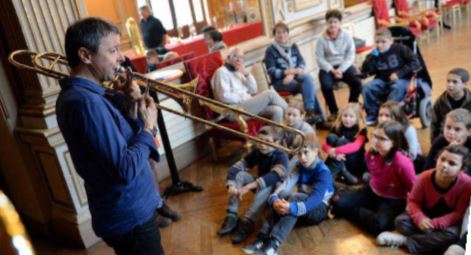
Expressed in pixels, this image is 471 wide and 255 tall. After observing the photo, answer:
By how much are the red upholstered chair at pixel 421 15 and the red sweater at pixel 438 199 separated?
18.4 ft

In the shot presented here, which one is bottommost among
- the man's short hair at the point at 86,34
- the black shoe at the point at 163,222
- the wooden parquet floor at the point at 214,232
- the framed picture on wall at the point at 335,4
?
the wooden parquet floor at the point at 214,232

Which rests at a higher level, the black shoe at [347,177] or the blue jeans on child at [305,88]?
the blue jeans on child at [305,88]

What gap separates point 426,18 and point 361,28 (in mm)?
1488

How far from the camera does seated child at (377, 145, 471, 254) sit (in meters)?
1.95

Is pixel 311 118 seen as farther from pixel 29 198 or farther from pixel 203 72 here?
pixel 29 198

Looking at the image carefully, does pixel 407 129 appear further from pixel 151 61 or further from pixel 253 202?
pixel 151 61

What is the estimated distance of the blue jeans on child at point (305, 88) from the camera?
4.00m

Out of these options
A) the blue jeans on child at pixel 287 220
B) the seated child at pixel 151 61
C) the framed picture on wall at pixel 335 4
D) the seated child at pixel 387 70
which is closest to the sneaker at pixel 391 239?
the blue jeans on child at pixel 287 220

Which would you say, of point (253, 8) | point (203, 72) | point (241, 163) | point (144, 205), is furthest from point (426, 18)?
point (144, 205)

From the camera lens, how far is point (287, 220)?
7.43 ft

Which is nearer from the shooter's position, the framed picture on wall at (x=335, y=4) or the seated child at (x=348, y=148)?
the seated child at (x=348, y=148)

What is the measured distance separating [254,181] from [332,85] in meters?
2.03

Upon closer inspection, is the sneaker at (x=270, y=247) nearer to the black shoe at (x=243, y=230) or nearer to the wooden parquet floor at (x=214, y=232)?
the wooden parquet floor at (x=214, y=232)

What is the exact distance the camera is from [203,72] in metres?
3.63
